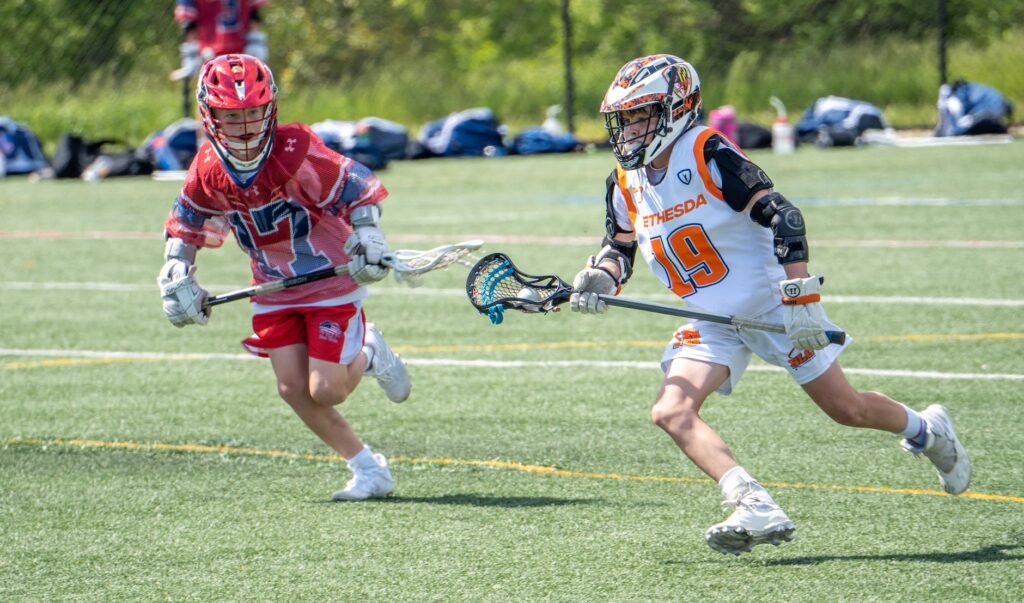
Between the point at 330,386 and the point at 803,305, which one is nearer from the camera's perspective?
the point at 803,305

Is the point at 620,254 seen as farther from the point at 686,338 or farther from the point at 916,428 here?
the point at 916,428

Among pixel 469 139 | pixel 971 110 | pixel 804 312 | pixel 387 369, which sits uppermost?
pixel 971 110

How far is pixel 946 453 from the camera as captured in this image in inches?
216

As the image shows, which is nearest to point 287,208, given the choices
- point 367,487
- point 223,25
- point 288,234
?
point 288,234

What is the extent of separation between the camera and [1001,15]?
30.2m

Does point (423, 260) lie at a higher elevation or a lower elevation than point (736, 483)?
higher

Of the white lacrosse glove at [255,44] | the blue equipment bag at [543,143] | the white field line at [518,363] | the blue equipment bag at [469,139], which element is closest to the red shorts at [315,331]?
the white field line at [518,363]

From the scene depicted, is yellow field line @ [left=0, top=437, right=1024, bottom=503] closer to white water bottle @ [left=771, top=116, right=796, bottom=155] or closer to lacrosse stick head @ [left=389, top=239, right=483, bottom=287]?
lacrosse stick head @ [left=389, top=239, right=483, bottom=287]

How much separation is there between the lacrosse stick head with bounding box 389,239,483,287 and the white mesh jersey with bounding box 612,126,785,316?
81 centimetres

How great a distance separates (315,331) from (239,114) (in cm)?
96

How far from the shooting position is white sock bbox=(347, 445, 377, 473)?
19.8ft

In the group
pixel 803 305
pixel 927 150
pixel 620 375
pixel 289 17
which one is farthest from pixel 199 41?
pixel 289 17

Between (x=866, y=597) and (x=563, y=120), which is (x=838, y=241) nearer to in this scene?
(x=866, y=597)

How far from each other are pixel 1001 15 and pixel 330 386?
27.2 m
